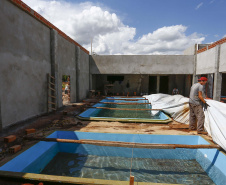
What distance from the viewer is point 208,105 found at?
492 centimetres

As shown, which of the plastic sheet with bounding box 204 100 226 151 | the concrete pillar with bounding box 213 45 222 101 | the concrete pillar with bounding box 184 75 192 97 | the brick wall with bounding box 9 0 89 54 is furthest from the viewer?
the concrete pillar with bounding box 184 75 192 97

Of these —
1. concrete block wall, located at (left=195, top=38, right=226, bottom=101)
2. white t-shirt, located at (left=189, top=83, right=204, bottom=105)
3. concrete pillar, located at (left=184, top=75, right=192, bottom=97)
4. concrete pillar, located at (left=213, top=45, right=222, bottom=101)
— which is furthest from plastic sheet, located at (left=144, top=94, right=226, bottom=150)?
concrete pillar, located at (left=184, top=75, right=192, bottom=97)

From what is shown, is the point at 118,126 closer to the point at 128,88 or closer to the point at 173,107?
the point at 173,107

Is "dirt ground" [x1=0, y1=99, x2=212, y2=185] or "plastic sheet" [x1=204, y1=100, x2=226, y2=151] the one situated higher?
"plastic sheet" [x1=204, y1=100, x2=226, y2=151]

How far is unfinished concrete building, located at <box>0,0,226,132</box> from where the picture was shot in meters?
5.52

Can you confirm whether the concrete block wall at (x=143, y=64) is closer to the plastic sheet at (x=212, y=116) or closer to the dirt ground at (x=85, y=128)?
the plastic sheet at (x=212, y=116)

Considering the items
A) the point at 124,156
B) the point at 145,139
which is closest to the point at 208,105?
the point at 145,139

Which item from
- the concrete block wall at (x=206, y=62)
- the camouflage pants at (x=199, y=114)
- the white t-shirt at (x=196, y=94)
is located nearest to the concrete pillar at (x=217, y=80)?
the concrete block wall at (x=206, y=62)

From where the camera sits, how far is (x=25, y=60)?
639 centimetres

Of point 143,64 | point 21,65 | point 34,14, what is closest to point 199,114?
point 21,65

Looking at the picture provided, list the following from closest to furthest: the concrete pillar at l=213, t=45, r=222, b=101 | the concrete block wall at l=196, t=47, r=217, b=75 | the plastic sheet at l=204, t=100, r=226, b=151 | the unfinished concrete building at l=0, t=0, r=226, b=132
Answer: the plastic sheet at l=204, t=100, r=226, b=151
the unfinished concrete building at l=0, t=0, r=226, b=132
the concrete pillar at l=213, t=45, r=222, b=101
the concrete block wall at l=196, t=47, r=217, b=75

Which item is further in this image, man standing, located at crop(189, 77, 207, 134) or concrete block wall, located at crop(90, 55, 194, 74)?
concrete block wall, located at crop(90, 55, 194, 74)

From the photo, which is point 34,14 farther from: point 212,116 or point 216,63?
point 216,63

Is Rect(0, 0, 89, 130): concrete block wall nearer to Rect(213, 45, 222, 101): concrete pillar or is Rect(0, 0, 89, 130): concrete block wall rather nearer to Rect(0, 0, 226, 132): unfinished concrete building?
Rect(0, 0, 226, 132): unfinished concrete building
